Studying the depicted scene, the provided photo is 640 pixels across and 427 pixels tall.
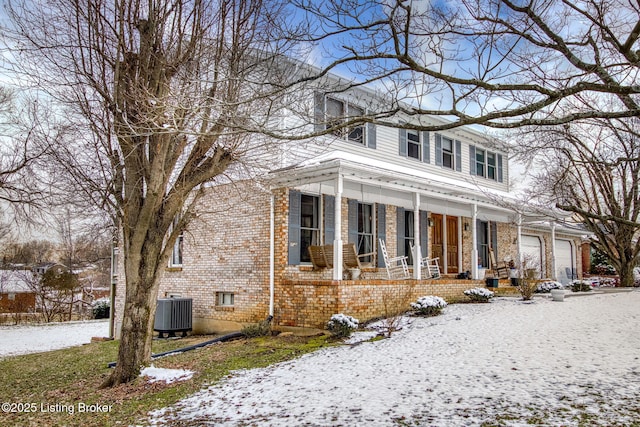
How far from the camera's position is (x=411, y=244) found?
51.6 ft

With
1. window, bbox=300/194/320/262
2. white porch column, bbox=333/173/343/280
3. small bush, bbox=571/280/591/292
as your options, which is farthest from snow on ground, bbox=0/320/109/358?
small bush, bbox=571/280/591/292

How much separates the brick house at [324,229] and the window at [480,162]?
97.2 inches

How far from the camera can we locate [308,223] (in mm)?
12797

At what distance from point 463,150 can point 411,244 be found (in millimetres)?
4987

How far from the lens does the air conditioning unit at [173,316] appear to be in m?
13.0

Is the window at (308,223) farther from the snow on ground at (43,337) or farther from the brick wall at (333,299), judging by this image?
the snow on ground at (43,337)

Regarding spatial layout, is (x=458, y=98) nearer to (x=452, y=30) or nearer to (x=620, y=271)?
(x=452, y=30)

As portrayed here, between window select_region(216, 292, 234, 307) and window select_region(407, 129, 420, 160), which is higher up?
window select_region(407, 129, 420, 160)

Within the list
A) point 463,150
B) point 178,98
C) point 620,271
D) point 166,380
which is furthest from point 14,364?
point 620,271

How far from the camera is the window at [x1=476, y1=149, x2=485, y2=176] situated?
19.3 metres

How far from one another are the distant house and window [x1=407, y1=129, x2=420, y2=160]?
75.8 feet

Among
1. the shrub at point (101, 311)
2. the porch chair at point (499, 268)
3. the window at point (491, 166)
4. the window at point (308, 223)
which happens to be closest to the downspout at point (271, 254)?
the window at point (308, 223)

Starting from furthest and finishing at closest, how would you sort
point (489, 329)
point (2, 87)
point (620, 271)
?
point (620, 271) < point (2, 87) < point (489, 329)

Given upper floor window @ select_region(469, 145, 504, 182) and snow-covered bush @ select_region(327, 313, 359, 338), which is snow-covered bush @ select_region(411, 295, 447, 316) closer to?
snow-covered bush @ select_region(327, 313, 359, 338)
